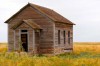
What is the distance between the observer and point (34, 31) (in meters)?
32.2

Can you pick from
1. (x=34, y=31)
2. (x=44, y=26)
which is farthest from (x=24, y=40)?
(x=44, y=26)

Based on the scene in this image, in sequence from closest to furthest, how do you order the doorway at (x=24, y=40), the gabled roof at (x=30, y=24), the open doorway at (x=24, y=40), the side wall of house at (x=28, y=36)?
1. the side wall of house at (x=28, y=36)
2. the gabled roof at (x=30, y=24)
3. the open doorway at (x=24, y=40)
4. the doorway at (x=24, y=40)

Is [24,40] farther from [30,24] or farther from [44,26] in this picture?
[44,26]

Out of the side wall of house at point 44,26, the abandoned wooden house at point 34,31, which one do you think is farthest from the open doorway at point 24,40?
the side wall of house at point 44,26

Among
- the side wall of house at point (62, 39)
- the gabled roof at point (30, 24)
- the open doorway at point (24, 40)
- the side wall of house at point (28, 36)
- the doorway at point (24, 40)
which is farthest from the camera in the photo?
the side wall of house at point (62, 39)

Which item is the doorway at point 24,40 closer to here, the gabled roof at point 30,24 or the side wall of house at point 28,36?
the side wall of house at point 28,36

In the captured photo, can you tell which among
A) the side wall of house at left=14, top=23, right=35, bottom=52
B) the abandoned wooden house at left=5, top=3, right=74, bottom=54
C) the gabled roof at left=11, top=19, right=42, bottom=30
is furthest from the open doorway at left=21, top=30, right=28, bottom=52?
the gabled roof at left=11, top=19, right=42, bottom=30

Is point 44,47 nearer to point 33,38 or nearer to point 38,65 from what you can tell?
point 33,38

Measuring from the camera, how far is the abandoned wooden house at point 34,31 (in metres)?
32.3

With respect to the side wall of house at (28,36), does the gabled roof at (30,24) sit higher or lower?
higher

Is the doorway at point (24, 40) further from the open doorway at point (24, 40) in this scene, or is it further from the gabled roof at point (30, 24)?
the gabled roof at point (30, 24)

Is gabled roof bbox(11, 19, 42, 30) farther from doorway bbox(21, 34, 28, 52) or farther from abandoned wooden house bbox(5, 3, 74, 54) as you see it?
doorway bbox(21, 34, 28, 52)

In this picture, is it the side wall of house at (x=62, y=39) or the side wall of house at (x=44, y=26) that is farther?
the side wall of house at (x=62, y=39)

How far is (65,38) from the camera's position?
38.1m
